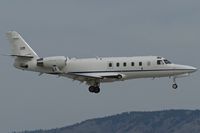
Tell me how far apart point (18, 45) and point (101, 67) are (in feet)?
40.2

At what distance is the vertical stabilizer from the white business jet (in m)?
1.62

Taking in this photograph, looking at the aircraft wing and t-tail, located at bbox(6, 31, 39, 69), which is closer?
the aircraft wing

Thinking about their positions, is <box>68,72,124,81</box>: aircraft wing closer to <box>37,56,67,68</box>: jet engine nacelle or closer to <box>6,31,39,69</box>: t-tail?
<box>37,56,67,68</box>: jet engine nacelle

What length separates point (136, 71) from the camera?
281ft

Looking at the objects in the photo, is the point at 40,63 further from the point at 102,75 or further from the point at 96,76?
the point at 102,75

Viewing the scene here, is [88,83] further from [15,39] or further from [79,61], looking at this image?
[15,39]

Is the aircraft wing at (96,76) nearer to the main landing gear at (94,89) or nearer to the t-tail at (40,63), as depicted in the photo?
the main landing gear at (94,89)

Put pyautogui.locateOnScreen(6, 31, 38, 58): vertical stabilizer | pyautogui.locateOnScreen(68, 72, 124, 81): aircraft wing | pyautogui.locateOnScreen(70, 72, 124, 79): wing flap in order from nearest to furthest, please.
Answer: pyautogui.locateOnScreen(70, 72, 124, 79): wing flap < pyautogui.locateOnScreen(68, 72, 124, 81): aircraft wing < pyautogui.locateOnScreen(6, 31, 38, 58): vertical stabilizer

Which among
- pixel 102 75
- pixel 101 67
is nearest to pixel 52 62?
pixel 101 67

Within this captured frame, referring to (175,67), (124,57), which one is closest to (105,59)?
(124,57)

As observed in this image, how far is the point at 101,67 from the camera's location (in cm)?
8738

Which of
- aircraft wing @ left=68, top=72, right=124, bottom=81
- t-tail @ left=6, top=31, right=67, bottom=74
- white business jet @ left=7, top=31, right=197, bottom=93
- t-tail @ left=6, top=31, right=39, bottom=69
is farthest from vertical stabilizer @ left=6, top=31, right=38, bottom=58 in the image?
aircraft wing @ left=68, top=72, right=124, bottom=81

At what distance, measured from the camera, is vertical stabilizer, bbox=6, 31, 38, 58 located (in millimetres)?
92213

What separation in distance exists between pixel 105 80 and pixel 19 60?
1053 centimetres
